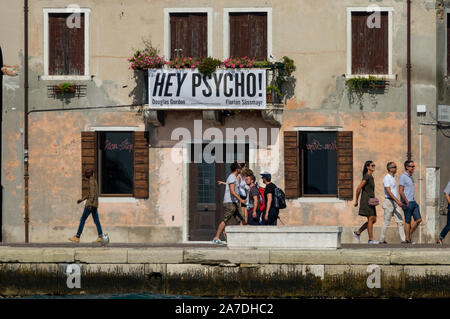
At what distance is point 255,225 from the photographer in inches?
1167

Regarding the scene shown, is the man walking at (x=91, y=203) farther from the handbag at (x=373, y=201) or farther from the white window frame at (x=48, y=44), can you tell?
the handbag at (x=373, y=201)

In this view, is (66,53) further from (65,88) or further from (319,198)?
(319,198)

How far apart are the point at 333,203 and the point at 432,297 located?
23.4ft

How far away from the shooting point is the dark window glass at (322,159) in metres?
34.0

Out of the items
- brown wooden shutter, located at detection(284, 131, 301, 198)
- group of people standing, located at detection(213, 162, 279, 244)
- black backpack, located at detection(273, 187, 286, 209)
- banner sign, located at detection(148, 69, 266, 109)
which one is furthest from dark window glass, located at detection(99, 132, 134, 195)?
black backpack, located at detection(273, 187, 286, 209)

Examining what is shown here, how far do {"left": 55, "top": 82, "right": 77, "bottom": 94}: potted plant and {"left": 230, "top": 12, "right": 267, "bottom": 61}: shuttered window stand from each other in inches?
145

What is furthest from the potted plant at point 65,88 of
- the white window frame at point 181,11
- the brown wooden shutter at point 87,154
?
the white window frame at point 181,11

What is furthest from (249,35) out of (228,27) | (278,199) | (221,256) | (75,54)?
(221,256)

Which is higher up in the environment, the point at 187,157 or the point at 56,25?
the point at 56,25

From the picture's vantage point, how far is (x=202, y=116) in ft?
112

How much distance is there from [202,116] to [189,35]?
1872 mm

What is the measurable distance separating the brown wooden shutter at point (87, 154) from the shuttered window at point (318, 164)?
438 centimetres

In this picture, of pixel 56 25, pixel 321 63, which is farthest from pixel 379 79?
pixel 56 25
